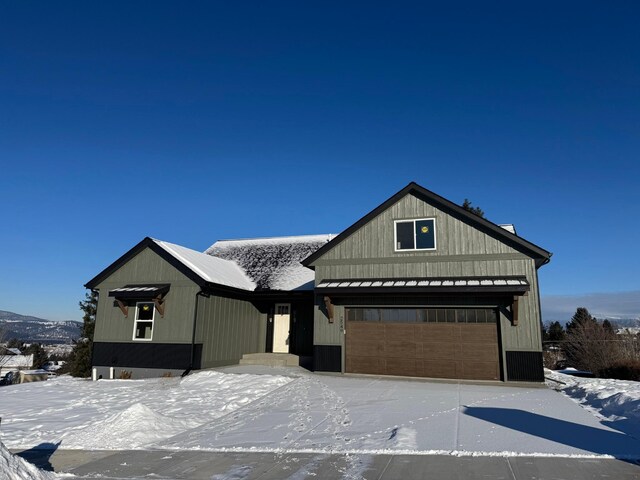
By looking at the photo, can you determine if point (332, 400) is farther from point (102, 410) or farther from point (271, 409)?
point (102, 410)

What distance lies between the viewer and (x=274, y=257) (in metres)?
21.7

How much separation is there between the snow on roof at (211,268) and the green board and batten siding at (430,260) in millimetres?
3784

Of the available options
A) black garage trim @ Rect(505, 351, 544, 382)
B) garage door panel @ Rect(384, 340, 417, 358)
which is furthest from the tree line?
garage door panel @ Rect(384, 340, 417, 358)

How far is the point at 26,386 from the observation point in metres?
15.1

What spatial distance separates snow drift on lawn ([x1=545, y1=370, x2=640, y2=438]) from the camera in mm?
8602

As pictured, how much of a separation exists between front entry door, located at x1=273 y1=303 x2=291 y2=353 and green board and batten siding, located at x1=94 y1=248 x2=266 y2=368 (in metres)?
1.27

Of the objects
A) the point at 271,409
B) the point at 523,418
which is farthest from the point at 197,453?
the point at 523,418

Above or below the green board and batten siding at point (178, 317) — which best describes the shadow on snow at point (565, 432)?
below

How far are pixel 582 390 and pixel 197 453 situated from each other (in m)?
10.1

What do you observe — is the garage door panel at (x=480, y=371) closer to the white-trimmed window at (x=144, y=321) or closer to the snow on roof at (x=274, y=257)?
the snow on roof at (x=274, y=257)

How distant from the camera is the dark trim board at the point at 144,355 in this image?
52.5ft

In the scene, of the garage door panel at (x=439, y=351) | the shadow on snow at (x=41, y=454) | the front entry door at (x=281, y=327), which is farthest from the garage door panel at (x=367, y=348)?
the shadow on snow at (x=41, y=454)

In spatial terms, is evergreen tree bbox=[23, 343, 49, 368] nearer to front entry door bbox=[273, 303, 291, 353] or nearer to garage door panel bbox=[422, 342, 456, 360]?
front entry door bbox=[273, 303, 291, 353]

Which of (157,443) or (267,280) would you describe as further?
(267,280)
